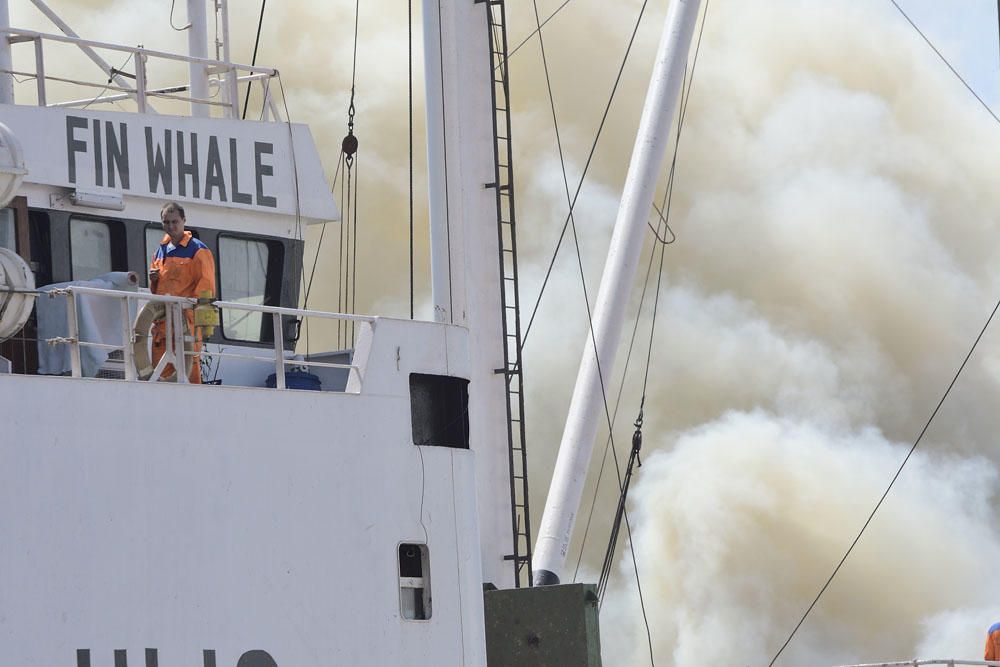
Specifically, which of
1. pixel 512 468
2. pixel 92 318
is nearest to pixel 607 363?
pixel 512 468

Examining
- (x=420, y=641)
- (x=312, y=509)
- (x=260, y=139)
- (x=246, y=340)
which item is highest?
(x=260, y=139)

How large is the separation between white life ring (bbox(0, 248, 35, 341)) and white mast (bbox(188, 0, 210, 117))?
253 inches

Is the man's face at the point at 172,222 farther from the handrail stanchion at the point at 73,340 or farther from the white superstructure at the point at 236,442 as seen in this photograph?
the handrail stanchion at the point at 73,340

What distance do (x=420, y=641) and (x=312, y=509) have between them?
1216 millimetres

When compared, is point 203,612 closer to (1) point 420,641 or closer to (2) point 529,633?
(1) point 420,641

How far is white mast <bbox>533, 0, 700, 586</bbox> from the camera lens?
18.8m

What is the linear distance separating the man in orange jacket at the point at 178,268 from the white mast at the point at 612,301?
6.36 m

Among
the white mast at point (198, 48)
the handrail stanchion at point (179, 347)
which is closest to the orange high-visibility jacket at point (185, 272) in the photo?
the handrail stanchion at point (179, 347)

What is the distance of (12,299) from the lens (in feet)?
39.3

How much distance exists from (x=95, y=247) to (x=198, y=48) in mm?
4100

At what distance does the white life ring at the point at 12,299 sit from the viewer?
12.0 meters

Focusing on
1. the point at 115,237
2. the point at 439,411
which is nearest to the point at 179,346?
the point at 439,411

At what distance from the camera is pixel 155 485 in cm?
1183

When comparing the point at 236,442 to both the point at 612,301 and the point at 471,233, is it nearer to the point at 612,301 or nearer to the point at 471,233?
the point at 471,233
